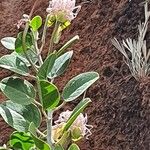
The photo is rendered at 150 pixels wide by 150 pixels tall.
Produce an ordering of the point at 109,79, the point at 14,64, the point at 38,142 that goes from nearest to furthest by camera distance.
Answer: the point at 38,142 < the point at 14,64 < the point at 109,79

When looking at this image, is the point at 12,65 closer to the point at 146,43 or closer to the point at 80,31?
the point at 146,43

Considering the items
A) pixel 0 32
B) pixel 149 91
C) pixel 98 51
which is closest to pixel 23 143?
pixel 149 91

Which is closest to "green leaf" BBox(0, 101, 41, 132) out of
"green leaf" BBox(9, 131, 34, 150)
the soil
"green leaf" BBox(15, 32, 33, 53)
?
"green leaf" BBox(9, 131, 34, 150)

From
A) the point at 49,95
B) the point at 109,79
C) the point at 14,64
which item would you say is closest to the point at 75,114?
the point at 49,95

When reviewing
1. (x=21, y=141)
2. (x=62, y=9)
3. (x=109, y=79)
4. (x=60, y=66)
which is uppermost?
(x=62, y=9)

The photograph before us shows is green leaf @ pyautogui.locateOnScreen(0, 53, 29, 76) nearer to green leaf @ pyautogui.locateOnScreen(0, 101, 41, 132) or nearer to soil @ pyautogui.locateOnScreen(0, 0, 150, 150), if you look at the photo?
green leaf @ pyautogui.locateOnScreen(0, 101, 41, 132)

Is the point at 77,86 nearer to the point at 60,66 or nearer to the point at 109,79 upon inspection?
the point at 60,66

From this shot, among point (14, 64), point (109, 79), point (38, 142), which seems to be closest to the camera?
point (38, 142)

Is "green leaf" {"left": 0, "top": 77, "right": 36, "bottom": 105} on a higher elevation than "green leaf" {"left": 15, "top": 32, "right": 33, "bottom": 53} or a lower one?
lower
